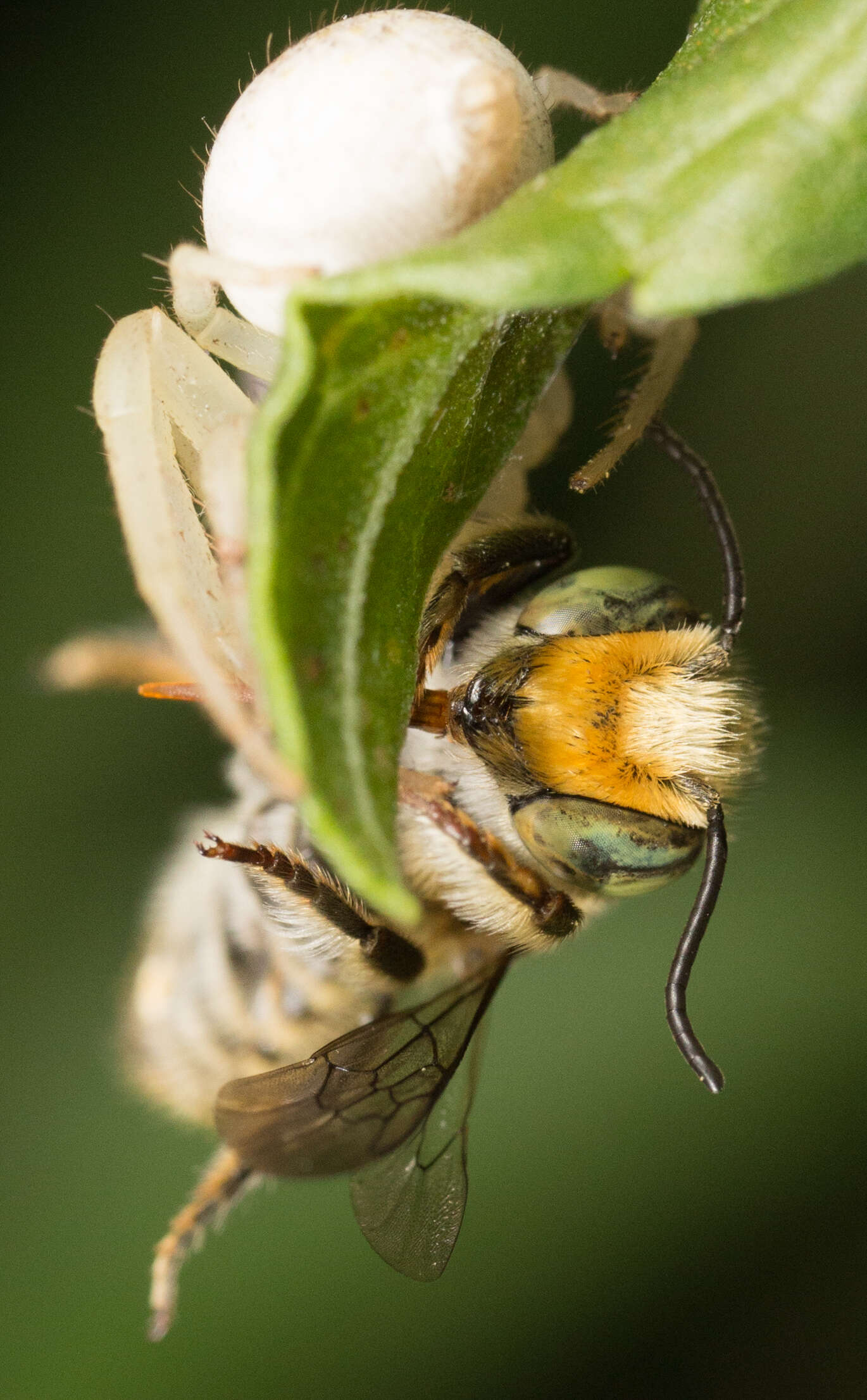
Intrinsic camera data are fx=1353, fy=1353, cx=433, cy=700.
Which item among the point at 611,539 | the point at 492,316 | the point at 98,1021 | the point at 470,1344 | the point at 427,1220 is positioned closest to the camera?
the point at 492,316

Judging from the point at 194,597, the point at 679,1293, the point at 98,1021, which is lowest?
the point at 679,1293

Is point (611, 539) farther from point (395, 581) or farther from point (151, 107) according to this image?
point (395, 581)

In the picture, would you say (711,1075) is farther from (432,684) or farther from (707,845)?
(432,684)

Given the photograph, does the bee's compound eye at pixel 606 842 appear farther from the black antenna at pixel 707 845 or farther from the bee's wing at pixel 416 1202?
the bee's wing at pixel 416 1202

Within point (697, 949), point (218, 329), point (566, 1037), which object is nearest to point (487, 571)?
point (218, 329)

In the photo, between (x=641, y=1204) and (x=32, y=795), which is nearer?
(x=641, y=1204)

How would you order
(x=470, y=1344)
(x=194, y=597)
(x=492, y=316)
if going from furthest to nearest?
(x=470, y=1344) < (x=194, y=597) < (x=492, y=316)

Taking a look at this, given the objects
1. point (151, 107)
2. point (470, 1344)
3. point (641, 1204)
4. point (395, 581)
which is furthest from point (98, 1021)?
point (395, 581)

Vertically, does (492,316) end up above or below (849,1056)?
above
